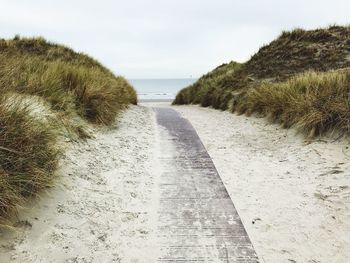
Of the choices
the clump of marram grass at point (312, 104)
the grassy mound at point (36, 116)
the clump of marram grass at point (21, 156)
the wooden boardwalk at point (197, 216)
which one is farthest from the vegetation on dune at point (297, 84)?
the clump of marram grass at point (21, 156)

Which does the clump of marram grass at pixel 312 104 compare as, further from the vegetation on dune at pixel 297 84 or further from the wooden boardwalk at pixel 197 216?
the wooden boardwalk at pixel 197 216

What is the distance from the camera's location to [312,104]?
5.90 meters

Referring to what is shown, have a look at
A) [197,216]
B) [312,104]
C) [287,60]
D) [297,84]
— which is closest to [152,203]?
[197,216]

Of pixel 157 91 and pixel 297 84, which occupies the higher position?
pixel 297 84

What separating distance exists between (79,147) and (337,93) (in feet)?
13.8

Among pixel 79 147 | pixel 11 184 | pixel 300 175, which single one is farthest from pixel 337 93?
pixel 11 184

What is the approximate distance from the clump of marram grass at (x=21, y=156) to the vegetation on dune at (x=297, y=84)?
400cm

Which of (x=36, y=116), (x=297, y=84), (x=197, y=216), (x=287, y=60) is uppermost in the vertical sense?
(x=287, y=60)

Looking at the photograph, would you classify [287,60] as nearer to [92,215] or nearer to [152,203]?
[152,203]

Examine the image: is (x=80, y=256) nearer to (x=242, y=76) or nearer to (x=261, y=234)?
(x=261, y=234)

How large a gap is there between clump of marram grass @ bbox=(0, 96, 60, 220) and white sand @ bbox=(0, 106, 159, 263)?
0.18m

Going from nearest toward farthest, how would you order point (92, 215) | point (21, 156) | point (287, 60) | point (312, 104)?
1. point (21, 156)
2. point (92, 215)
3. point (312, 104)
4. point (287, 60)

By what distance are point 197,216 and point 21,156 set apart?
1.75m

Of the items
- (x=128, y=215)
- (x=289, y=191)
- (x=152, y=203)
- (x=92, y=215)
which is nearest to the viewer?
(x=92, y=215)
